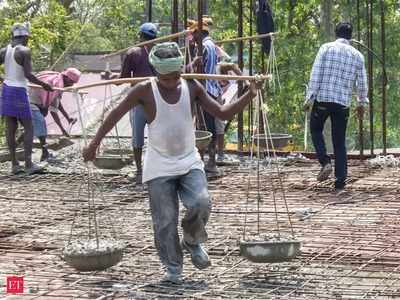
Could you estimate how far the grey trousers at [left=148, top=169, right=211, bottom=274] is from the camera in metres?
5.00

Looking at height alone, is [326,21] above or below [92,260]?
above

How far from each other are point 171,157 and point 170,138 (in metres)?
0.11

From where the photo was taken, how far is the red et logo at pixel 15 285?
15.8ft

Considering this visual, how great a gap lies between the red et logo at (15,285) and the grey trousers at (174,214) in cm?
80

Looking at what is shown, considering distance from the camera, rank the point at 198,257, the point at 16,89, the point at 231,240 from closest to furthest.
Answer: the point at 198,257
the point at 231,240
the point at 16,89

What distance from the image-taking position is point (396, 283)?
4.83 meters

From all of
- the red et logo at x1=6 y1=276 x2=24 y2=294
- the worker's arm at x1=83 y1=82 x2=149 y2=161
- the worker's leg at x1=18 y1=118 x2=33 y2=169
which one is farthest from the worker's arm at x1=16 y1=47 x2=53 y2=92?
the red et logo at x1=6 y1=276 x2=24 y2=294

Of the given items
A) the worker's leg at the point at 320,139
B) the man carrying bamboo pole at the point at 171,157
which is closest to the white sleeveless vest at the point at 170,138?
the man carrying bamboo pole at the point at 171,157

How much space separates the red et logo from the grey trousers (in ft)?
2.62

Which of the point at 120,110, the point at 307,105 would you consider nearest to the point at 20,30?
the point at 307,105

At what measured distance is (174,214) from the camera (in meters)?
5.04

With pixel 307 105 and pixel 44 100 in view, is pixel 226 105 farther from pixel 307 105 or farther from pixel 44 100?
pixel 44 100

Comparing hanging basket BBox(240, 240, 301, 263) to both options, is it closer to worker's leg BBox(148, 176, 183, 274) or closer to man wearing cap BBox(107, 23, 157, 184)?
worker's leg BBox(148, 176, 183, 274)

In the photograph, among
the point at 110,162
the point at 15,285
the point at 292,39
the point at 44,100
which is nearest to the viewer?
the point at 15,285
